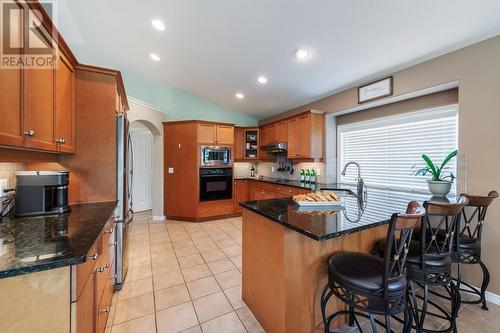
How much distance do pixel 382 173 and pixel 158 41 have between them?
13.4ft

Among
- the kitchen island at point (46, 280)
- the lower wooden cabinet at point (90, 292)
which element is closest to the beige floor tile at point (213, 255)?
the lower wooden cabinet at point (90, 292)

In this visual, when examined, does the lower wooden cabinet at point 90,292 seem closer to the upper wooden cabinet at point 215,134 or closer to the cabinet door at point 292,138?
the upper wooden cabinet at point 215,134

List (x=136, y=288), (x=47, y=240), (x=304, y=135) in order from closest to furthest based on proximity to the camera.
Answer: (x=47, y=240)
(x=136, y=288)
(x=304, y=135)

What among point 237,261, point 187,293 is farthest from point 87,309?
point 237,261

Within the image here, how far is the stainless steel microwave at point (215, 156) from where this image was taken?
4716 millimetres

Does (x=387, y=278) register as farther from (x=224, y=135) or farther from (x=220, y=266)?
(x=224, y=135)

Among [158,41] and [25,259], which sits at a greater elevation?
[158,41]

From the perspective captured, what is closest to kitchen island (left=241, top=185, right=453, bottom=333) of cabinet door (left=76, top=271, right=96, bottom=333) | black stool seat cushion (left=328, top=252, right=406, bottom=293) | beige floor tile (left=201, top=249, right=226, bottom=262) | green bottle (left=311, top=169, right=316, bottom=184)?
black stool seat cushion (left=328, top=252, right=406, bottom=293)

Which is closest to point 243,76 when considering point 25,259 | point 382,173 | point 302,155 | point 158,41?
point 158,41

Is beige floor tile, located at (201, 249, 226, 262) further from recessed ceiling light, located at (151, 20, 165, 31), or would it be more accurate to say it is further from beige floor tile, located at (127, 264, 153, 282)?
recessed ceiling light, located at (151, 20, 165, 31)

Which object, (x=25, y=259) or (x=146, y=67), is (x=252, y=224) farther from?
(x=146, y=67)

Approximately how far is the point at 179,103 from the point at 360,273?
516 cm

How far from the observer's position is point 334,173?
4.18 m

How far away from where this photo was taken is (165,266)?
274 cm
